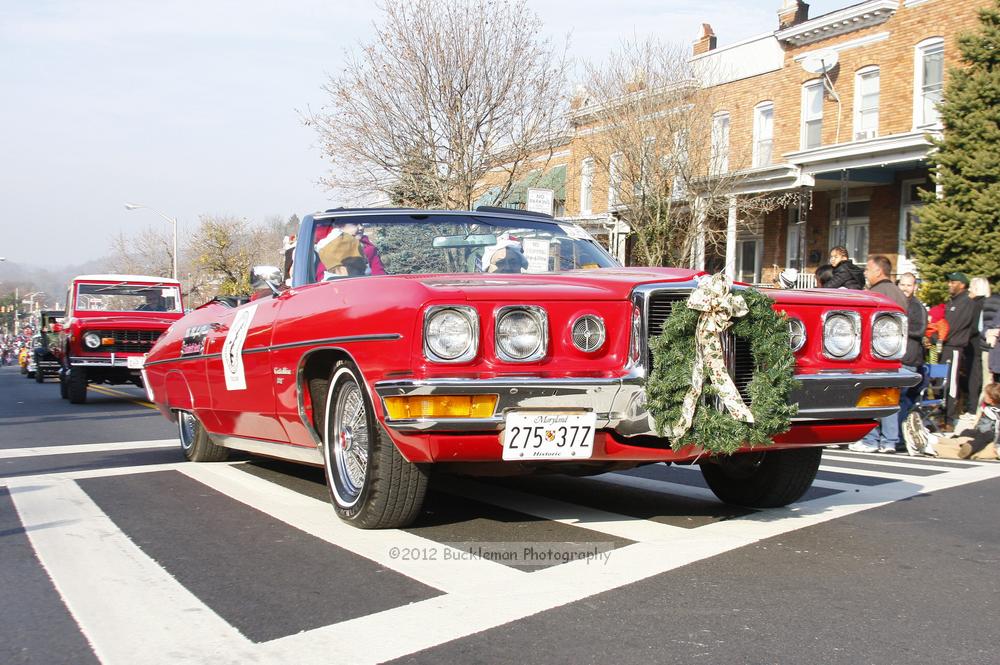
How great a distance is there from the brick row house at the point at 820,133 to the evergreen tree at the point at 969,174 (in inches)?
74.6

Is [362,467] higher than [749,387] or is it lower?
lower

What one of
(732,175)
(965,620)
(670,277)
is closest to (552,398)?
(670,277)

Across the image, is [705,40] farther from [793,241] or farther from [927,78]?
[927,78]

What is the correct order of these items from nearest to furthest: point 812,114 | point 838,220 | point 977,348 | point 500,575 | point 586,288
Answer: point 500,575, point 586,288, point 977,348, point 838,220, point 812,114

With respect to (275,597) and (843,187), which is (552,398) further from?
(843,187)

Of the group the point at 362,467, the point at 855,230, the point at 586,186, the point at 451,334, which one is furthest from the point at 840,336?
the point at 586,186

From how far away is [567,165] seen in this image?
27.8 meters

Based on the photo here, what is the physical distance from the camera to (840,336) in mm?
4812

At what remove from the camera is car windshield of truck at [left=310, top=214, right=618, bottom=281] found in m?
5.60

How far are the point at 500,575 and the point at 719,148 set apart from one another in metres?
21.9

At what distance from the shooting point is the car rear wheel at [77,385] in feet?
52.2

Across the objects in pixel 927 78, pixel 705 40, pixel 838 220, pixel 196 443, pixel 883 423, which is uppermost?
pixel 705 40

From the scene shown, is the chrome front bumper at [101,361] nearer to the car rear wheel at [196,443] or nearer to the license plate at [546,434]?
the car rear wheel at [196,443]

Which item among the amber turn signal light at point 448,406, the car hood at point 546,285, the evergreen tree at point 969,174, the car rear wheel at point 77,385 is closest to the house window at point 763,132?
the evergreen tree at point 969,174
